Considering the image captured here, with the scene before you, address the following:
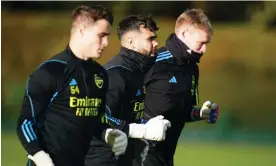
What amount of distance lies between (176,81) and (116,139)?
5.44ft

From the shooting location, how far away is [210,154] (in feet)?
34.2

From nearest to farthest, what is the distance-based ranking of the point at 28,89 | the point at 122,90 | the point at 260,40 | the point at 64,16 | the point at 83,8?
the point at 28,89
the point at 83,8
the point at 122,90
the point at 64,16
the point at 260,40

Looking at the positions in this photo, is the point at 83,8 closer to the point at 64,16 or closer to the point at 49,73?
the point at 49,73

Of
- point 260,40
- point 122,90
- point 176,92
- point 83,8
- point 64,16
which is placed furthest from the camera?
point 260,40

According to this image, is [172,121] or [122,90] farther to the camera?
[172,121]

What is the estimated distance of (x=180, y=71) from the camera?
5.64m

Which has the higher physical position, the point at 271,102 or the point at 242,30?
the point at 242,30

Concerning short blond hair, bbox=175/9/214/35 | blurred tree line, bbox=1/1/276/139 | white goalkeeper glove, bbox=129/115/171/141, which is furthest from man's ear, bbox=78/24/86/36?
blurred tree line, bbox=1/1/276/139

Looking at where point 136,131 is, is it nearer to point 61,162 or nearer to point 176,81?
point 61,162

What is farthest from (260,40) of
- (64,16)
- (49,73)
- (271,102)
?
(49,73)

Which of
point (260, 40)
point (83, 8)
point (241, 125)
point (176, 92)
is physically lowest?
point (241, 125)

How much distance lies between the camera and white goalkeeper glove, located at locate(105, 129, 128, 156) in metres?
3.98

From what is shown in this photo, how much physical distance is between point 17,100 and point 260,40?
13.0ft

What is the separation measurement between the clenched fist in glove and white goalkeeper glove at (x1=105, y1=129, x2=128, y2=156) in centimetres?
180
